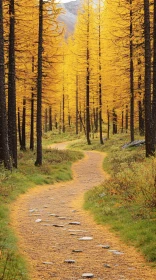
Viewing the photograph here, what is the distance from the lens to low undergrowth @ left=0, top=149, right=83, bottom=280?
515 centimetres

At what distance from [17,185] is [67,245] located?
6.86m

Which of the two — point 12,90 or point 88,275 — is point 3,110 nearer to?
point 12,90

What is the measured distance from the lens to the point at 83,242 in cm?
735

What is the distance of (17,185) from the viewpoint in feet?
44.6

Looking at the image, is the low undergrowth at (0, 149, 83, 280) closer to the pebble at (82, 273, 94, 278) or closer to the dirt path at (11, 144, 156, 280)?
the dirt path at (11, 144, 156, 280)

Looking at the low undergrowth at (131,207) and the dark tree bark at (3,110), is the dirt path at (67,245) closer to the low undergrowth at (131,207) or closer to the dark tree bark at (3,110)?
the low undergrowth at (131,207)

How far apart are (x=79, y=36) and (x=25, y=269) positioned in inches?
1240

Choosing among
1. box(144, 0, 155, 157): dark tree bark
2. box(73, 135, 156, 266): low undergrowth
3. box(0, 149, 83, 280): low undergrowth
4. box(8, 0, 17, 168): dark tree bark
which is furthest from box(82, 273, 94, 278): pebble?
box(8, 0, 17, 168): dark tree bark

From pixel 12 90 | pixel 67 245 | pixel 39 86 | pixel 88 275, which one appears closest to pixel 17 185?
pixel 12 90

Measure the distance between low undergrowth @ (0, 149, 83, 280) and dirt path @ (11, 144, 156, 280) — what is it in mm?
281

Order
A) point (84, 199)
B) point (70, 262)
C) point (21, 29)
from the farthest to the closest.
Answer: point (21, 29) → point (84, 199) → point (70, 262)

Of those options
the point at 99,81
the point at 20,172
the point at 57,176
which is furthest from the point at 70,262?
the point at 99,81

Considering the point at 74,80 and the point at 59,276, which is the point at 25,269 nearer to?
the point at 59,276

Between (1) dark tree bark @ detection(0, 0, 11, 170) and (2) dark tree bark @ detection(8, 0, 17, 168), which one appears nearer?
(1) dark tree bark @ detection(0, 0, 11, 170)
